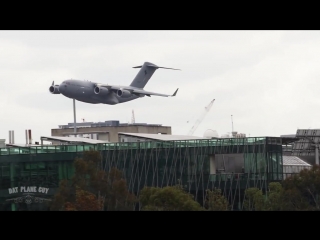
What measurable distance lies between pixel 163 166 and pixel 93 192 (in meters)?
19.9

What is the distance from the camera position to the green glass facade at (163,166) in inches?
2515

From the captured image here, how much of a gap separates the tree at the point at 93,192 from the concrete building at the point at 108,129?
247ft

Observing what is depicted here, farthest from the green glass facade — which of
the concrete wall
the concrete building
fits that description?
the concrete wall

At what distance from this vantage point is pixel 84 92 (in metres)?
119

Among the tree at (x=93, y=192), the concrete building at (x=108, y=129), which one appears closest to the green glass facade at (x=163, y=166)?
the tree at (x=93, y=192)

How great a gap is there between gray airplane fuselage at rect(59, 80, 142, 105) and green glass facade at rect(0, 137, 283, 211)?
5015cm

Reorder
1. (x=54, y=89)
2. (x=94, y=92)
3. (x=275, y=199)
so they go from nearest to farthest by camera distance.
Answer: (x=275, y=199), (x=94, y=92), (x=54, y=89)

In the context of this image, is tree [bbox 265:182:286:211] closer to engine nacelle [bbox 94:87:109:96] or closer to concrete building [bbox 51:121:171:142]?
engine nacelle [bbox 94:87:109:96]

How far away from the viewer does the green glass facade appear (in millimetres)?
63875

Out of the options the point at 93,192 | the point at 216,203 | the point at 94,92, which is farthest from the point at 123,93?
the point at 93,192

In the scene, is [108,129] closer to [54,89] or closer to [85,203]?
[54,89]
